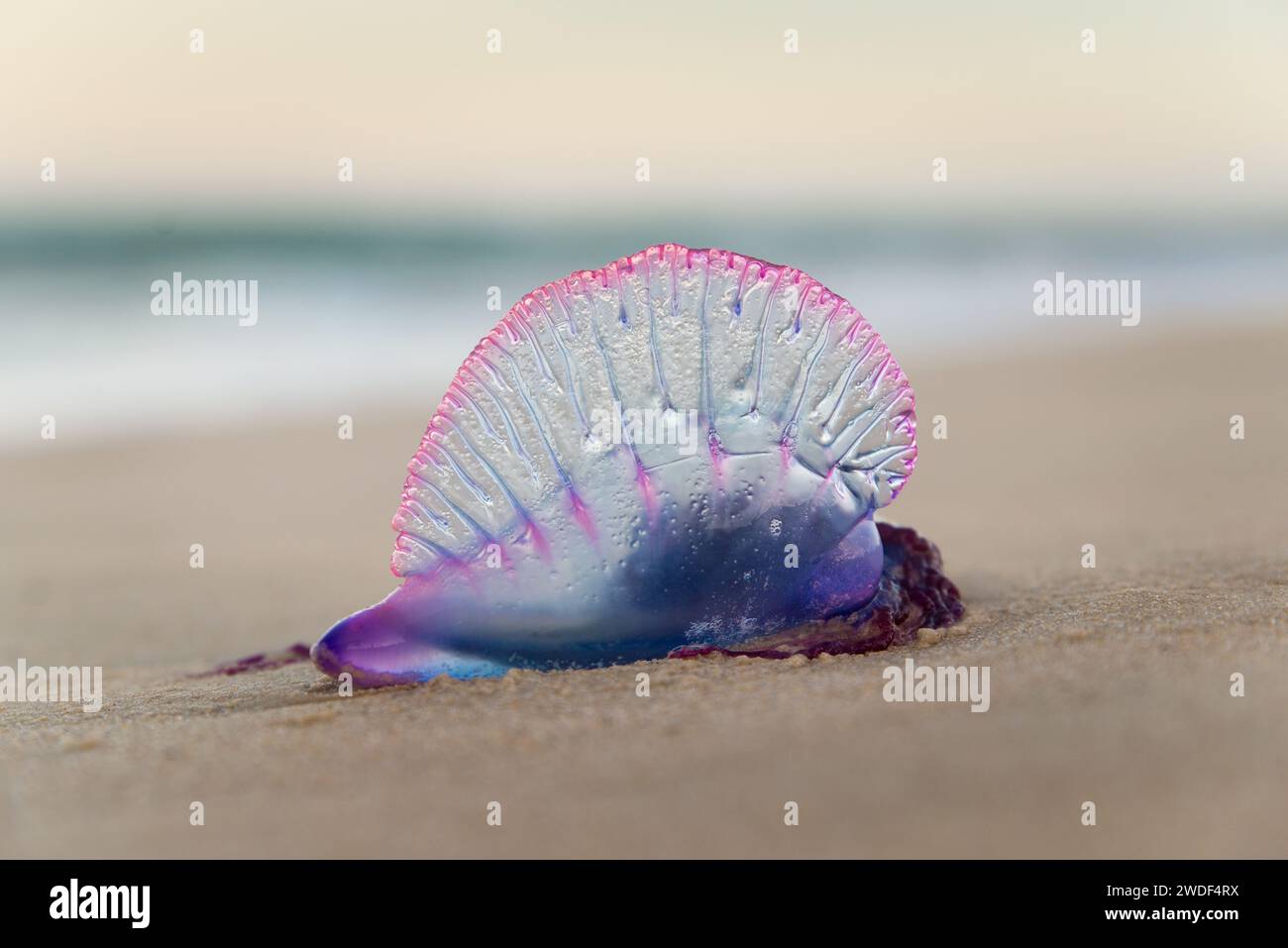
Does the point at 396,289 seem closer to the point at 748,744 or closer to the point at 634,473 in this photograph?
the point at 634,473

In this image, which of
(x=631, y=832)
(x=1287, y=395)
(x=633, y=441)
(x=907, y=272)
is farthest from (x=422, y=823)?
(x=907, y=272)

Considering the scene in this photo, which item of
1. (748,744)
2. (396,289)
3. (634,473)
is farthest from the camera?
(396,289)

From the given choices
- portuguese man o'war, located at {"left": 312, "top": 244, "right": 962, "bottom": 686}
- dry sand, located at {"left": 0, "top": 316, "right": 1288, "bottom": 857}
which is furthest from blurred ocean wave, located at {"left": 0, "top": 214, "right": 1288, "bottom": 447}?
portuguese man o'war, located at {"left": 312, "top": 244, "right": 962, "bottom": 686}

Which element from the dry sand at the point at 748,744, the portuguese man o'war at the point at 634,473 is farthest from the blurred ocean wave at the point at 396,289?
the portuguese man o'war at the point at 634,473

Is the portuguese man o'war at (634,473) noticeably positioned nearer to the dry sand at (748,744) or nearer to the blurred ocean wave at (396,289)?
the dry sand at (748,744)

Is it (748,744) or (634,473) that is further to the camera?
(634,473)

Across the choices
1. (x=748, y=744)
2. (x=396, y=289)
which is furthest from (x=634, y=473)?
(x=396, y=289)

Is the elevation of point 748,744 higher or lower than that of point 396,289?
lower

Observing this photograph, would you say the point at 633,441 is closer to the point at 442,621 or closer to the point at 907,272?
the point at 442,621
